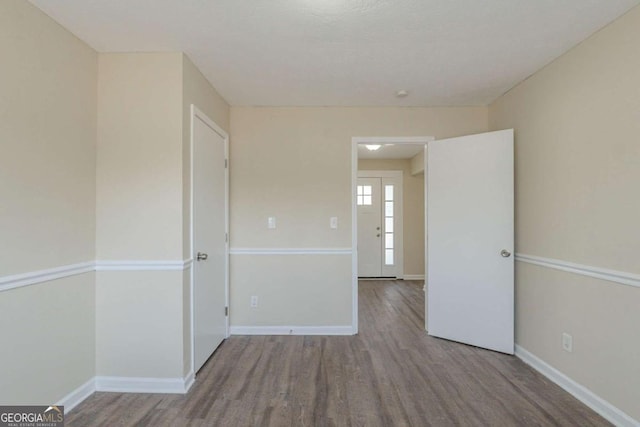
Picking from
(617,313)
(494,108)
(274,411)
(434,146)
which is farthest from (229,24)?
(617,313)

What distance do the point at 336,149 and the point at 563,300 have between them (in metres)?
2.30

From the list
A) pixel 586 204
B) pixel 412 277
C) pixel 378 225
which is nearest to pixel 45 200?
pixel 586 204

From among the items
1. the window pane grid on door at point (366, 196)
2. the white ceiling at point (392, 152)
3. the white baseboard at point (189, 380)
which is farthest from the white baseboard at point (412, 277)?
the white baseboard at point (189, 380)

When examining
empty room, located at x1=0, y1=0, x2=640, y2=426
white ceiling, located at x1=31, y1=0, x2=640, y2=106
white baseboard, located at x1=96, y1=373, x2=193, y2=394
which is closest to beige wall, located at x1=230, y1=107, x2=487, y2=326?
empty room, located at x1=0, y1=0, x2=640, y2=426

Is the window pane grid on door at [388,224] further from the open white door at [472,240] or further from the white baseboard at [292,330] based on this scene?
the white baseboard at [292,330]

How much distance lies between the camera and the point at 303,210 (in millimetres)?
3225

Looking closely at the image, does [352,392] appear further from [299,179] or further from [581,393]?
[299,179]

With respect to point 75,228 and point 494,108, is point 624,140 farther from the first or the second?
point 75,228

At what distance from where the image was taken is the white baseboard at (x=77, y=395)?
75.2 inches

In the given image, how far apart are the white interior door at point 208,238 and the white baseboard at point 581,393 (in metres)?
2.72

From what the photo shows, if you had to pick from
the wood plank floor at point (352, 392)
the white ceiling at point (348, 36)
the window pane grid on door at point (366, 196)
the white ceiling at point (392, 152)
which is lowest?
the wood plank floor at point (352, 392)

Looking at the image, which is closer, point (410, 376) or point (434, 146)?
point (410, 376)

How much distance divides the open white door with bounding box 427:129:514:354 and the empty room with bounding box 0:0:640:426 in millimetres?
19

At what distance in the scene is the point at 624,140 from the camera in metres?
1.78
